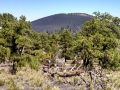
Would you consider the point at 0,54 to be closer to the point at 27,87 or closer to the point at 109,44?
the point at 27,87

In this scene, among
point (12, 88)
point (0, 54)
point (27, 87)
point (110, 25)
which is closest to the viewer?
point (12, 88)

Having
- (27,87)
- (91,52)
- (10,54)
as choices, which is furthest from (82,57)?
(27,87)

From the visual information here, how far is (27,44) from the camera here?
22062 mm

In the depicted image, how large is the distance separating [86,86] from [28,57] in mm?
9911

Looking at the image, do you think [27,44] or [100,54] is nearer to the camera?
[27,44]

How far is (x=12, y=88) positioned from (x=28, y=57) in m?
10.2

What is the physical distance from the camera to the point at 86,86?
1389 centimetres

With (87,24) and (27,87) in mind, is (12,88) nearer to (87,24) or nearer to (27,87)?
(27,87)

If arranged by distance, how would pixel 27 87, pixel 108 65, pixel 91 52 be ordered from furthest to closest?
pixel 108 65 → pixel 91 52 → pixel 27 87

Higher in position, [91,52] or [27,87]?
[91,52]

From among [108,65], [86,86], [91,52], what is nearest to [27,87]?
[86,86]

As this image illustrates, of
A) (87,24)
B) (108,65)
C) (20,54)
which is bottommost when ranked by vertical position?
(108,65)

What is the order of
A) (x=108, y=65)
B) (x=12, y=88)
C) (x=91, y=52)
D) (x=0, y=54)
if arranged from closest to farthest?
(x=12, y=88), (x=0, y=54), (x=91, y=52), (x=108, y=65)

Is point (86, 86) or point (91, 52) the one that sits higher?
point (91, 52)
